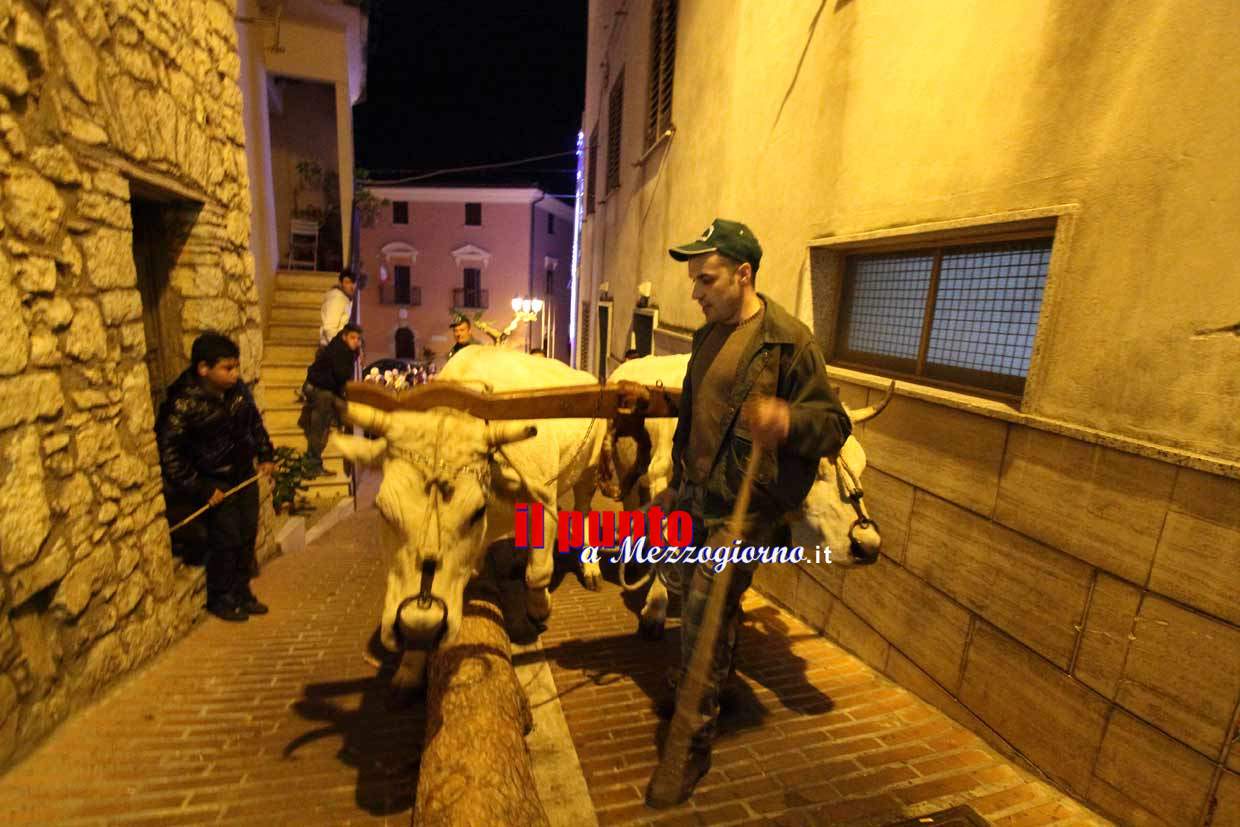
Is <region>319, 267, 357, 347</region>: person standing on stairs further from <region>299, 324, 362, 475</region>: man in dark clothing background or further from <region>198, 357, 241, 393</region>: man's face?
<region>198, 357, 241, 393</region>: man's face

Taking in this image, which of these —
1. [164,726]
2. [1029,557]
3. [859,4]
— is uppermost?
[859,4]

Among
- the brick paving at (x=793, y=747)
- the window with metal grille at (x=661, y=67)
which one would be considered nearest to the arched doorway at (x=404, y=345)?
the window with metal grille at (x=661, y=67)

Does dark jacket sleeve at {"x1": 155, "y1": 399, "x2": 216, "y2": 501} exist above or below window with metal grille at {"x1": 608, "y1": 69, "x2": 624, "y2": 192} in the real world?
below

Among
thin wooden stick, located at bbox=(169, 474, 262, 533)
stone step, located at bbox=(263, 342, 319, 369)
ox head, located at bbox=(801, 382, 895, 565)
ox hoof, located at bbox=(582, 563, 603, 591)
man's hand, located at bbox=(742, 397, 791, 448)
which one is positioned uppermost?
man's hand, located at bbox=(742, 397, 791, 448)

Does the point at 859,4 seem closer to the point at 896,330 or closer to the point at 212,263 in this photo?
the point at 896,330

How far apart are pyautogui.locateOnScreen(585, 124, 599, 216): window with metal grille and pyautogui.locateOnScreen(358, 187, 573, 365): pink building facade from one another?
44.9 feet

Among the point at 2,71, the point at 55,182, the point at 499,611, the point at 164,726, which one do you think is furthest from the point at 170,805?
the point at 2,71

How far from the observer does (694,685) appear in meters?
2.81

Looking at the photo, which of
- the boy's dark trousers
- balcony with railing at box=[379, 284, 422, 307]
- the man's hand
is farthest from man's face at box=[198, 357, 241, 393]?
balcony with railing at box=[379, 284, 422, 307]

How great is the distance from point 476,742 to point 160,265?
4.82 metres

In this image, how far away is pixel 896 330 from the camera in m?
4.26

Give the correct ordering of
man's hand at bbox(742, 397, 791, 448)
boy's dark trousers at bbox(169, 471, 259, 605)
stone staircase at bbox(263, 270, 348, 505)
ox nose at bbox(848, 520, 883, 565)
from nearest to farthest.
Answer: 1. man's hand at bbox(742, 397, 791, 448)
2. ox nose at bbox(848, 520, 883, 565)
3. boy's dark trousers at bbox(169, 471, 259, 605)
4. stone staircase at bbox(263, 270, 348, 505)

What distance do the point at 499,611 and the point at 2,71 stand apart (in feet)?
12.5

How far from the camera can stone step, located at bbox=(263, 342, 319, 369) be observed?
34.1 ft
